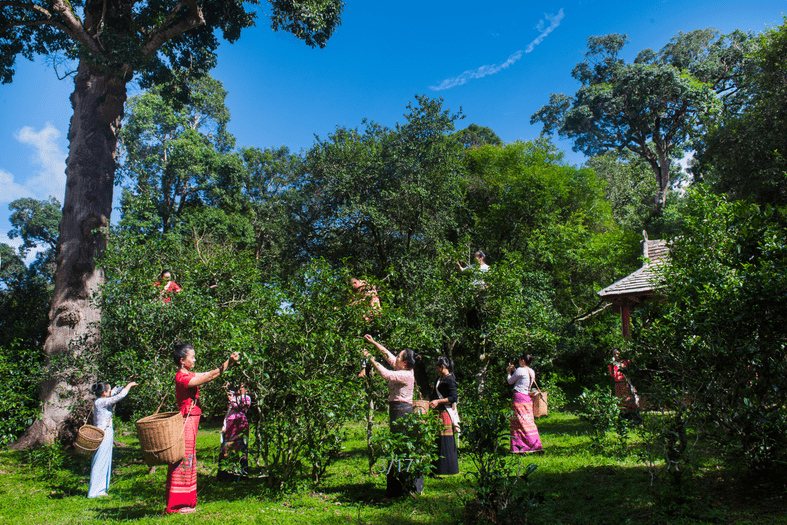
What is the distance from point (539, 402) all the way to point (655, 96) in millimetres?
23316

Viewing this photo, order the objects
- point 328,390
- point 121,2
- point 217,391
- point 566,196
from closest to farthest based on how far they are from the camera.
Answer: point 328,390
point 217,391
point 121,2
point 566,196

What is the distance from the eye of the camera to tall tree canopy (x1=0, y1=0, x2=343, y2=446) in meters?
9.00

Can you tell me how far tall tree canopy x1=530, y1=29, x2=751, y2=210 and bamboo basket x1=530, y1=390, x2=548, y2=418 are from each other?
841 inches

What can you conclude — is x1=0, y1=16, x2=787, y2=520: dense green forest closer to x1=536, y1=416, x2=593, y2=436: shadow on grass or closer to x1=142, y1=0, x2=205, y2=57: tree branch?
x1=536, y1=416, x2=593, y2=436: shadow on grass

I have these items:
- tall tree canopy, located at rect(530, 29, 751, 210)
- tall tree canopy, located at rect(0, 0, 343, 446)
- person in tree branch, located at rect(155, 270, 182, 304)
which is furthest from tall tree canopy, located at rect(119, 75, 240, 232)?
tall tree canopy, located at rect(530, 29, 751, 210)

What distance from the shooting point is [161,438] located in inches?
159

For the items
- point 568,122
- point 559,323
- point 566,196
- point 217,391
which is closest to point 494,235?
point 566,196

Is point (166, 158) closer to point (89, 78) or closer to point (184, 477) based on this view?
point (89, 78)

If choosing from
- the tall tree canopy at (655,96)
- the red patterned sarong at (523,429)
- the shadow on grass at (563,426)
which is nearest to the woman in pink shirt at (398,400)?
the red patterned sarong at (523,429)

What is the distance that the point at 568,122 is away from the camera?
29781 mm

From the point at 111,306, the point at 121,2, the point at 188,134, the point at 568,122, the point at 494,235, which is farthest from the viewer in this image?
the point at 568,122

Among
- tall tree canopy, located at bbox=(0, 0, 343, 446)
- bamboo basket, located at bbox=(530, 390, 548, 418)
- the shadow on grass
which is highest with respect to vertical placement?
tall tree canopy, located at bbox=(0, 0, 343, 446)

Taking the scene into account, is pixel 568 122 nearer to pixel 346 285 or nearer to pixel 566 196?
pixel 566 196

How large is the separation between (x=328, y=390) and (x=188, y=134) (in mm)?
23195
